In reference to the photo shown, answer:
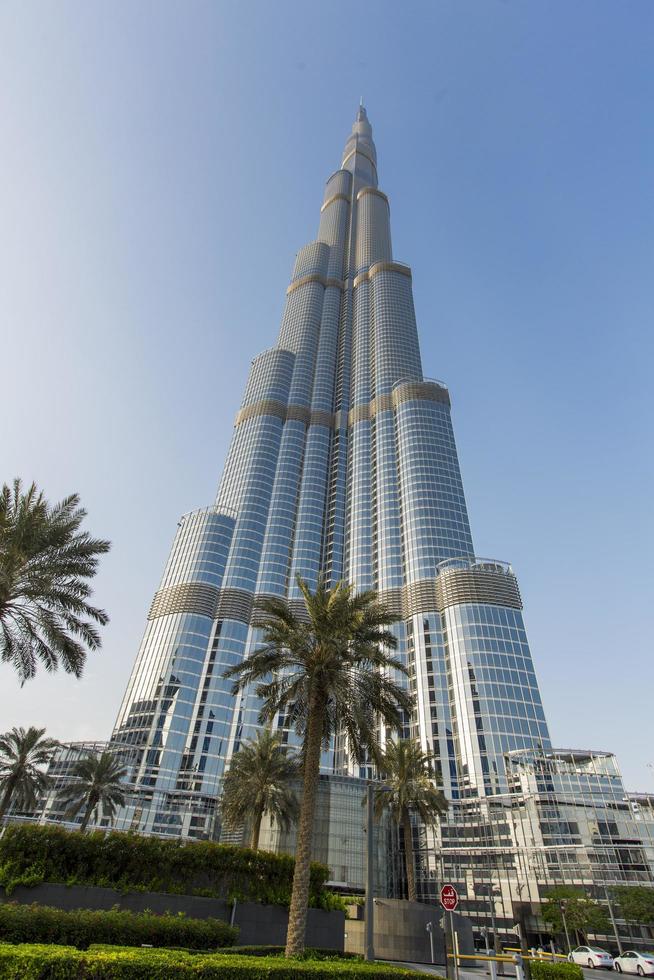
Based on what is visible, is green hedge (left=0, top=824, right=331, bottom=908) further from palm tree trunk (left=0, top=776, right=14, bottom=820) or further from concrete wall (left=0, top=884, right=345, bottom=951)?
palm tree trunk (left=0, top=776, right=14, bottom=820)

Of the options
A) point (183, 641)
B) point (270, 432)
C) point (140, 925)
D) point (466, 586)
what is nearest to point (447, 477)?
point (466, 586)

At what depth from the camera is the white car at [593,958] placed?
127 ft

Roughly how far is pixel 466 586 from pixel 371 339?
92.5 m

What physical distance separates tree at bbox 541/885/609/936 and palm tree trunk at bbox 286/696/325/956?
45.5m

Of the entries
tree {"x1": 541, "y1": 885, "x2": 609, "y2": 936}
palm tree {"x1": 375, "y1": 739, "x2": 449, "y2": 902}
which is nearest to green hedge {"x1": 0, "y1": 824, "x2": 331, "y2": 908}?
palm tree {"x1": 375, "y1": 739, "x2": 449, "y2": 902}

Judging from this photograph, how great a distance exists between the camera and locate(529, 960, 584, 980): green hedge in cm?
2027

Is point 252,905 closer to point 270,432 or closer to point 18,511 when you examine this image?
point 18,511

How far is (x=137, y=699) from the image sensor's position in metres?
93.2

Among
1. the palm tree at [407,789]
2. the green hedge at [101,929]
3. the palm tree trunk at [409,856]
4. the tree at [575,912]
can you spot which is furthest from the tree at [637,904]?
the green hedge at [101,929]

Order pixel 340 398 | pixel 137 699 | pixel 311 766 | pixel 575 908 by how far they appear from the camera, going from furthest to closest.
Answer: pixel 340 398 < pixel 137 699 < pixel 575 908 < pixel 311 766

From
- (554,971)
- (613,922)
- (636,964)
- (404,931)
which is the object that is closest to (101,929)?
(554,971)

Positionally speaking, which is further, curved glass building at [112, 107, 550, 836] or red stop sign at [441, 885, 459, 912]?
curved glass building at [112, 107, 550, 836]

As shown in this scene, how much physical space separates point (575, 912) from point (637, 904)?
576 centimetres

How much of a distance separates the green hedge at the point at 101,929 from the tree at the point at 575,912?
48.7 m
